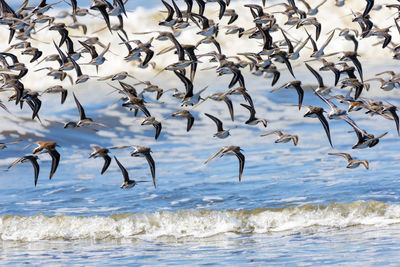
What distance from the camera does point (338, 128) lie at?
30.0 metres

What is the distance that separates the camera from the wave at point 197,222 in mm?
18234

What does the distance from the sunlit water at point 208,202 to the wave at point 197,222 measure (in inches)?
1.1

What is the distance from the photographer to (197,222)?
19.0 meters

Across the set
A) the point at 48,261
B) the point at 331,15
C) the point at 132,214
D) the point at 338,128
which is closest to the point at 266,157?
the point at 338,128

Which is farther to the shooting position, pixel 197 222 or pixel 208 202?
pixel 208 202

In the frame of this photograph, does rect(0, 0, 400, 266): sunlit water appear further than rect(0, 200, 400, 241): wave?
No

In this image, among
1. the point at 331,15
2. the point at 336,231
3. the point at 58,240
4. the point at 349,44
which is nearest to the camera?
the point at 336,231

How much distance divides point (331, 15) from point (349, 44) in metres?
4.70

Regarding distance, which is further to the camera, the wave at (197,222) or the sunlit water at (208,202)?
the wave at (197,222)

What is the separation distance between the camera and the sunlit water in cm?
1623

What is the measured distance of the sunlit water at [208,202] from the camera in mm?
16234

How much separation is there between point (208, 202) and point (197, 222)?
1997 millimetres

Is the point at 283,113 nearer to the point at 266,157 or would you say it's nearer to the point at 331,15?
the point at 266,157

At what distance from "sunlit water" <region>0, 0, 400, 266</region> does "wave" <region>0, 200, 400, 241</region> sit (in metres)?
0.03
